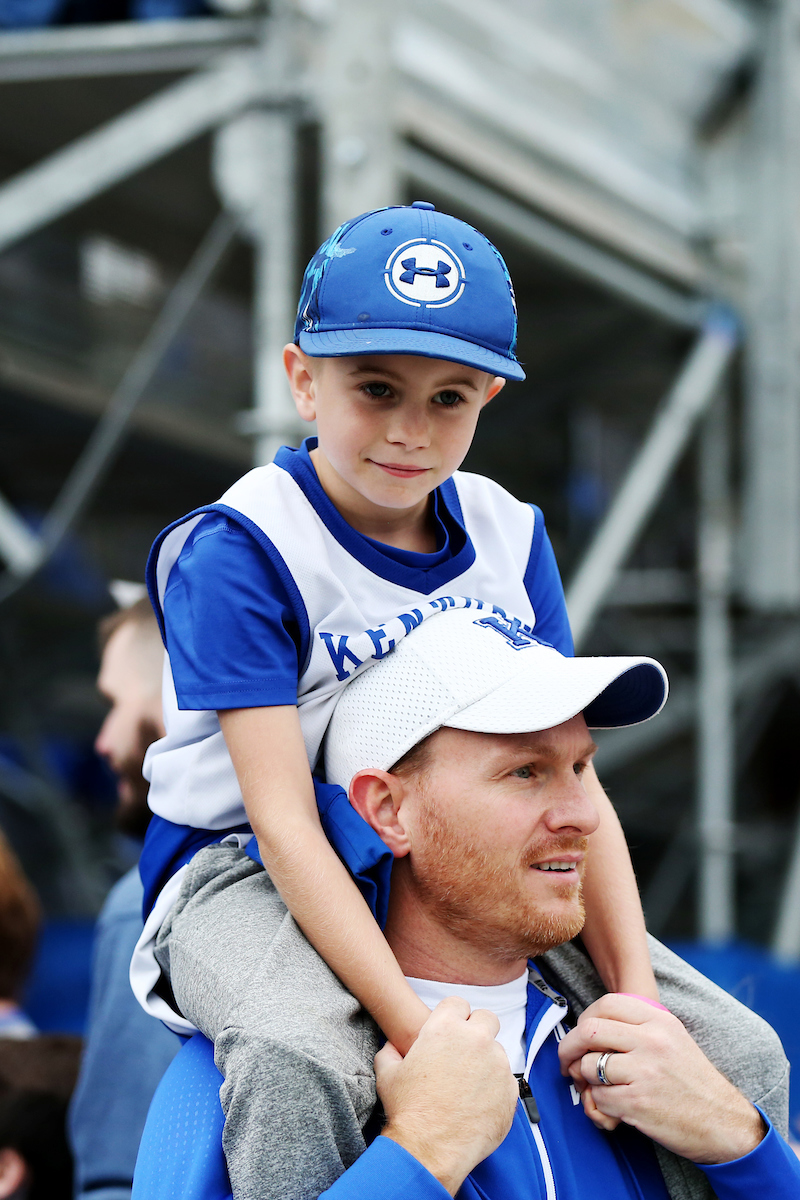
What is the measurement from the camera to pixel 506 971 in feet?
4.55

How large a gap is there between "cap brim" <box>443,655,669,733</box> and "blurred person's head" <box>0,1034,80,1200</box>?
143cm

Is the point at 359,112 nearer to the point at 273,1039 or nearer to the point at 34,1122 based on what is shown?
the point at 34,1122

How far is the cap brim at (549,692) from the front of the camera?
1.29 meters

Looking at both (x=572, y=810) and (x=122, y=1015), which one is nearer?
(x=572, y=810)

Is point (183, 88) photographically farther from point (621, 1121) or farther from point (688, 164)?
point (621, 1121)

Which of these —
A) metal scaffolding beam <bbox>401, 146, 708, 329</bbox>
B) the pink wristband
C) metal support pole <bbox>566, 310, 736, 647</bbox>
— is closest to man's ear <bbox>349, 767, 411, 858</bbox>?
the pink wristband

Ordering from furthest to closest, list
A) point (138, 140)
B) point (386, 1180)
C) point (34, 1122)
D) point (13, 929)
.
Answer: point (138, 140)
point (13, 929)
point (34, 1122)
point (386, 1180)

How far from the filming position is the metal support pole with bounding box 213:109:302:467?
3229mm

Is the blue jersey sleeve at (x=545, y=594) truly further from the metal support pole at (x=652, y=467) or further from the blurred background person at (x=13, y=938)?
the metal support pole at (x=652, y=467)

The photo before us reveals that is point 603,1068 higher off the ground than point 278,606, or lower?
lower

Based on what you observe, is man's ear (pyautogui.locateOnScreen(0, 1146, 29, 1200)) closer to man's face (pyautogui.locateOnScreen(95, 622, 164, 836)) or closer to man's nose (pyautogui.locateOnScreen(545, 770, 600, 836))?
man's face (pyautogui.locateOnScreen(95, 622, 164, 836))

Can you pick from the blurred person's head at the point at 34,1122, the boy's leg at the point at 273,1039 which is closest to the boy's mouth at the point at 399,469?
the boy's leg at the point at 273,1039

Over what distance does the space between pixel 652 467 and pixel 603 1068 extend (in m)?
3.91

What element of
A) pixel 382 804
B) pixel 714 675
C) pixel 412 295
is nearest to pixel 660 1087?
pixel 382 804
